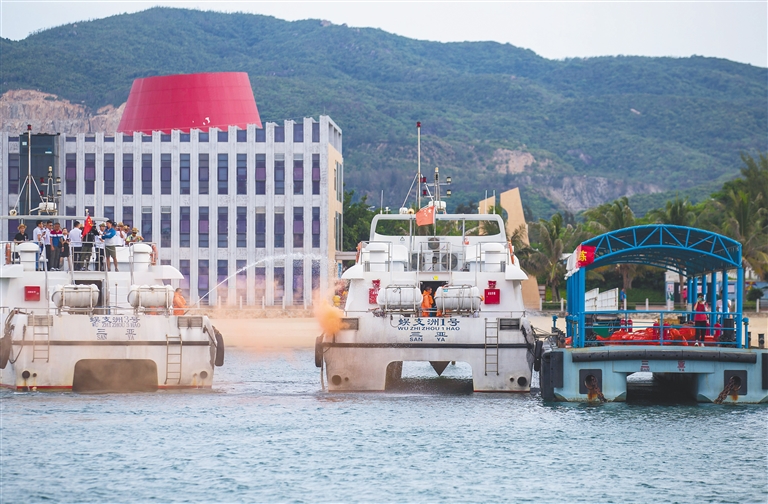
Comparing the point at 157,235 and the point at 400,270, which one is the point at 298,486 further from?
the point at 157,235

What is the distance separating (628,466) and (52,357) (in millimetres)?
13828

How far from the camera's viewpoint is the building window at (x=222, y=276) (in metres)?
78.4

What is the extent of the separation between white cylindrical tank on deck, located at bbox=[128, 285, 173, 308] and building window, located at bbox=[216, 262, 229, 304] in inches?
1963

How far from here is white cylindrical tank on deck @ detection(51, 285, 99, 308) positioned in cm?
2830

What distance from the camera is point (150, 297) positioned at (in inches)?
1120

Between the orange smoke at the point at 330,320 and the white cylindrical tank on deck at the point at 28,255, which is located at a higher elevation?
the white cylindrical tank on deck at the point at 28,255

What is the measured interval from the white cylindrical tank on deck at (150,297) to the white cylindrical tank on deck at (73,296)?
966mm

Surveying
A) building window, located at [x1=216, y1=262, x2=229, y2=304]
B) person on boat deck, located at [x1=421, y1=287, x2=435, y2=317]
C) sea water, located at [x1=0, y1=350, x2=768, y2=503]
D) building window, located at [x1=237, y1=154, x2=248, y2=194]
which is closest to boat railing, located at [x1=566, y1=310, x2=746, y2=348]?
sea water, located at [x1=0, y1=350, x2=768, y2=503]

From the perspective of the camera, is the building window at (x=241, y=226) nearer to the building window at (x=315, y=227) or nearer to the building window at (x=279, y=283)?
the building window at (x=279, y=283)

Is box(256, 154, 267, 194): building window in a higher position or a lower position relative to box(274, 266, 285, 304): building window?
higher

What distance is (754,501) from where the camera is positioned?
19.2 m

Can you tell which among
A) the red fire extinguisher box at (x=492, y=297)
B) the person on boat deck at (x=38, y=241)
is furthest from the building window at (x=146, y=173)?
the red fire extinguisher box at (x=492, y=297)

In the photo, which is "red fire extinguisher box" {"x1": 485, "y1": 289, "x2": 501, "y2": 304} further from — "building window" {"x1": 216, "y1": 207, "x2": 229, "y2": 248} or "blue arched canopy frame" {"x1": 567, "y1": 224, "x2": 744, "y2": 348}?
"building window" {"x1": 216, "y1": 207, "x2": 229, "y2": 248}

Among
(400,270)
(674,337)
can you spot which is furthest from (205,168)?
(674,337)
